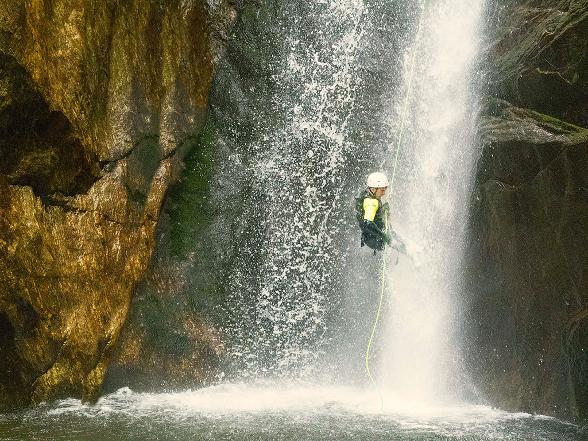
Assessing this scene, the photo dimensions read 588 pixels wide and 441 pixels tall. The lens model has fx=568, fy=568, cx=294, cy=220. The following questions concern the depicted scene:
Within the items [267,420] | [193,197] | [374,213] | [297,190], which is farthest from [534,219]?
[193,197]

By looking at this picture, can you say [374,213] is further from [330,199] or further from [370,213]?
[330,199]

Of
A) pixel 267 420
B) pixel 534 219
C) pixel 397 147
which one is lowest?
pixel 267 420

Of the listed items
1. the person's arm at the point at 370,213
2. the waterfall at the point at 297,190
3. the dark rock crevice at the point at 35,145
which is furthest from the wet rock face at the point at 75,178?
the person's arm at the point at 370,213

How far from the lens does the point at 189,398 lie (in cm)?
880

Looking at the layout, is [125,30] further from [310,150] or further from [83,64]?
[310,150]

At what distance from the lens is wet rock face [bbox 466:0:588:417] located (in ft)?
22.6

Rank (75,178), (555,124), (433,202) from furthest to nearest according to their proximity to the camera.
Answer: (433,202) < (75,178) < (555,124)

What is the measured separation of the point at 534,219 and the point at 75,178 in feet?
21.0

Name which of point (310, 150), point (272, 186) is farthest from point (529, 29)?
point (272, 186)

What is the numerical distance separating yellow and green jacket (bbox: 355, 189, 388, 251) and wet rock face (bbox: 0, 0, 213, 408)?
349 centimetres

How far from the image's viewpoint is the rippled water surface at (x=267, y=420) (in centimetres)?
696

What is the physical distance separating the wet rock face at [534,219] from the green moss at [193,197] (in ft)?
14.7

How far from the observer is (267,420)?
761 cm

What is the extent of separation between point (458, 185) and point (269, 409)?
14.2 ft
